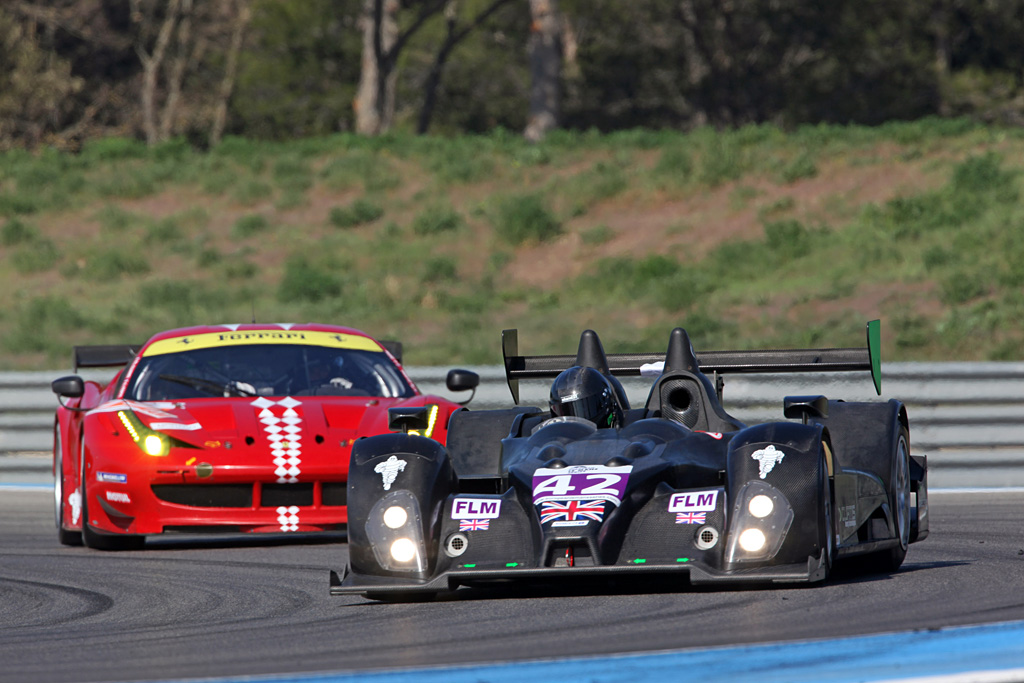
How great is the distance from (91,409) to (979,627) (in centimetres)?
623

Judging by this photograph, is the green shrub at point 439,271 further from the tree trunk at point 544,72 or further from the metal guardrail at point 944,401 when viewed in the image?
the metal guardrail at point 944,401

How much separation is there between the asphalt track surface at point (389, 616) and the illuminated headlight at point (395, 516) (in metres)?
0.31

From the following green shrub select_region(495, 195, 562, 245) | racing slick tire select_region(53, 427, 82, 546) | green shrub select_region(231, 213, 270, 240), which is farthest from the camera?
green shrub select_region(231, 213, 270, 240)

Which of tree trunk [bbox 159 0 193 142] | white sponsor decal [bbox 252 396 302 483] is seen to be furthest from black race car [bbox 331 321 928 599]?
tree trunk [bbox 159 0 193 142]

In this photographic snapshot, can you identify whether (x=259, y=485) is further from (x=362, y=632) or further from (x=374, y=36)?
(x=374, y=36)

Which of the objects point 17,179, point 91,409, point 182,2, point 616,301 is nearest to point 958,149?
point 616,301

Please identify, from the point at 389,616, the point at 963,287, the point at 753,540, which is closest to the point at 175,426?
the point at 389,616

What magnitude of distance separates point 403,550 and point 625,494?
88cm

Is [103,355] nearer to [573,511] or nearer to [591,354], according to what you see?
[591,354]

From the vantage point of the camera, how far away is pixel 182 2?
4503cm

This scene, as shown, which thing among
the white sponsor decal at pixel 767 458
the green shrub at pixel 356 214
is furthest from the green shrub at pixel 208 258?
the white sponsor decal at pixel 767 458

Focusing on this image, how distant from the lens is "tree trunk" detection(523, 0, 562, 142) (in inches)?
1303

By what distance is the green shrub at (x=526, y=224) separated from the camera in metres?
26.1

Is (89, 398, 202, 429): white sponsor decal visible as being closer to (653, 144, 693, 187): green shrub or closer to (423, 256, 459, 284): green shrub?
(423, 256, 459, 284): green shrub
